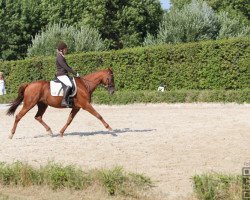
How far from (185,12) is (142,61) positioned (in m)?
13.8

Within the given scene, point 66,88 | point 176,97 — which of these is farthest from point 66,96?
point 176,97

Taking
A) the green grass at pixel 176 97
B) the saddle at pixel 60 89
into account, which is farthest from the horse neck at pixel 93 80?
the green grass at pixel 176 97

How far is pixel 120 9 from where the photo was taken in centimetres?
5509

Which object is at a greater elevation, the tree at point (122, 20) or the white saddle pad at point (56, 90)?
the white saddle pad at point (56, 90)

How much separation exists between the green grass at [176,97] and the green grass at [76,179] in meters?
20.5

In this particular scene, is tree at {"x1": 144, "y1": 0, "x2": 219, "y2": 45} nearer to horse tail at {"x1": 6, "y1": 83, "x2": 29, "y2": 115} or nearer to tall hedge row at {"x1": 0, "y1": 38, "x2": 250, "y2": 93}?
tall hedge row at {"x1": 0, "y1": 38, "x2": 250, "y2": 93}

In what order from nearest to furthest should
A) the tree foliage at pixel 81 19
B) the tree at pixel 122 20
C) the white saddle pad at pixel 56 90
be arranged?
the white saddle pad at pixel 56 90 → the tree at pixel 122 20 → the tree foliage at pixel 81 19

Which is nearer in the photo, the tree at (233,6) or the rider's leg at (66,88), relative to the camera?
the rider's leg at (66,88)

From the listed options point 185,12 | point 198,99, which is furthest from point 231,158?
point 185,12

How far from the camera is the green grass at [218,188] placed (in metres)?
8.48

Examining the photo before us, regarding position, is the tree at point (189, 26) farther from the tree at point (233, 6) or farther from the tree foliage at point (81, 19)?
the tree at point (233, 6)

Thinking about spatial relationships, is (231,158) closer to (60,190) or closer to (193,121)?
(60,190)

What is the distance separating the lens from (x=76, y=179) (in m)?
9.73

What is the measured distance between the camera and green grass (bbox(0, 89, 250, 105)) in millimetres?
29750
